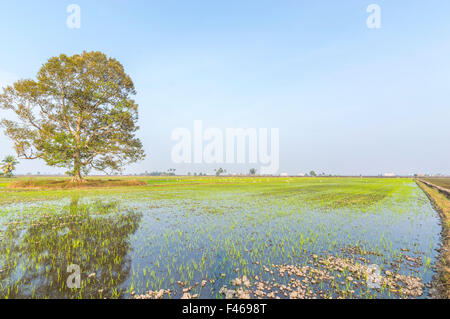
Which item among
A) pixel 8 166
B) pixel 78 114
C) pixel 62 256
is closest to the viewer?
pixel 62 256

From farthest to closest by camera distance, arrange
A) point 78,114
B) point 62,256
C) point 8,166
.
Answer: point 8,166
point 78,114
point 62,256

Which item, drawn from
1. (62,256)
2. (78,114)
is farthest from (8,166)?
(62,256)

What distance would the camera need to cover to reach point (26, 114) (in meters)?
30.3

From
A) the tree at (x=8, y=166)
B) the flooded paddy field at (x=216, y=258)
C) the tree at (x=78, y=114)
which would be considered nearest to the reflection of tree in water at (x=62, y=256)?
the flooded paddy field at (x=216, y=258)

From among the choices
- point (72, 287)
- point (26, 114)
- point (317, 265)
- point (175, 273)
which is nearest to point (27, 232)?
point (72, 287)

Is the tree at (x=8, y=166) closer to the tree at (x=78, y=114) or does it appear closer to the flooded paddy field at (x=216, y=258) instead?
the tree at (x=78, y=114)

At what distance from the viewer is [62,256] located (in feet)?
21.7

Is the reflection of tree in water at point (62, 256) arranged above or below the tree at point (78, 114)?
below

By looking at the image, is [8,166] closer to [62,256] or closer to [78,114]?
[78,114]

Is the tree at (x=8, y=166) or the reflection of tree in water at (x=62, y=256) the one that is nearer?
the reflection of tree in water at (x=62, y=256)

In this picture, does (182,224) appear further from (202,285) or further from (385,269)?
(385,269)

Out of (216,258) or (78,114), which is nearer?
(216,258)

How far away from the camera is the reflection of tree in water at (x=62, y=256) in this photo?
470cm
